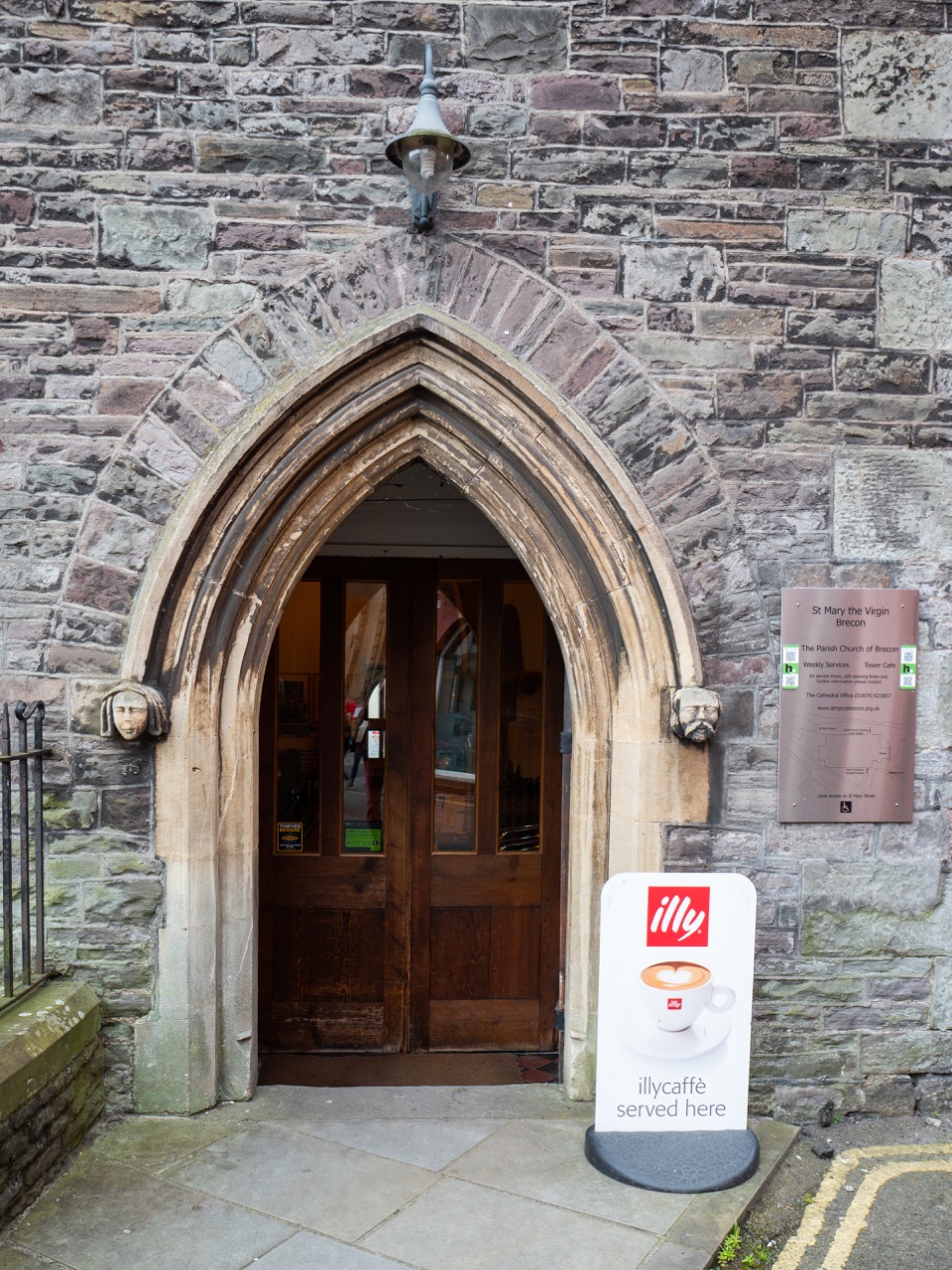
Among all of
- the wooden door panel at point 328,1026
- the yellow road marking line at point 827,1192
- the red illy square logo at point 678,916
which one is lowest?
the wooden door panel at point 328,1026

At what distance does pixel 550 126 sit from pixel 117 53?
1.65 m

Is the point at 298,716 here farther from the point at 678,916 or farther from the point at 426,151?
the point at 426,151

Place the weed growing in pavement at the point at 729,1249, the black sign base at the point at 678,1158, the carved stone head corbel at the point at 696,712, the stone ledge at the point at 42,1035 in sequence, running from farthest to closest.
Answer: the carved stone head corbel at the point at 696,712 → the black sign base at the point at 678,1158 → the stone ledge at the point at 42,1035 → the weed growing in pavement at the point at 729,1249

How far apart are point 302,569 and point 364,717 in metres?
1.29

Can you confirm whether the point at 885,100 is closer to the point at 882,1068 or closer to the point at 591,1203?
the point at 882,1068

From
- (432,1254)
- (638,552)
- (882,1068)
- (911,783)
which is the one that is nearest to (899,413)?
(638,552)

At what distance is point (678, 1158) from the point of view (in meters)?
3.47

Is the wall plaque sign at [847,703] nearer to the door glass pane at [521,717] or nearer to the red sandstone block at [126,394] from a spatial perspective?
the door glass pane at [521,717]

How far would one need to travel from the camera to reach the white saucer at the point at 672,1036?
3533 mm

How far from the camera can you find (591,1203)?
10.8ft

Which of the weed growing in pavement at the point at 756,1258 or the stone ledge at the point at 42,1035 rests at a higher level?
the stone ledge at the point at 42,1035

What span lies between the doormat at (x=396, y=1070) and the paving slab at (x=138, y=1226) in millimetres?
1262

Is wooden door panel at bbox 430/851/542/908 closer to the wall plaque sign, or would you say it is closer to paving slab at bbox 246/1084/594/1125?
paving slab at bbox 246/1084/594/1125

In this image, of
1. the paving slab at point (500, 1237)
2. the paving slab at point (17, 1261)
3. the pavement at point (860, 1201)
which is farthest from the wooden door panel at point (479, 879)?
the paving slab at point (17, 1261)
